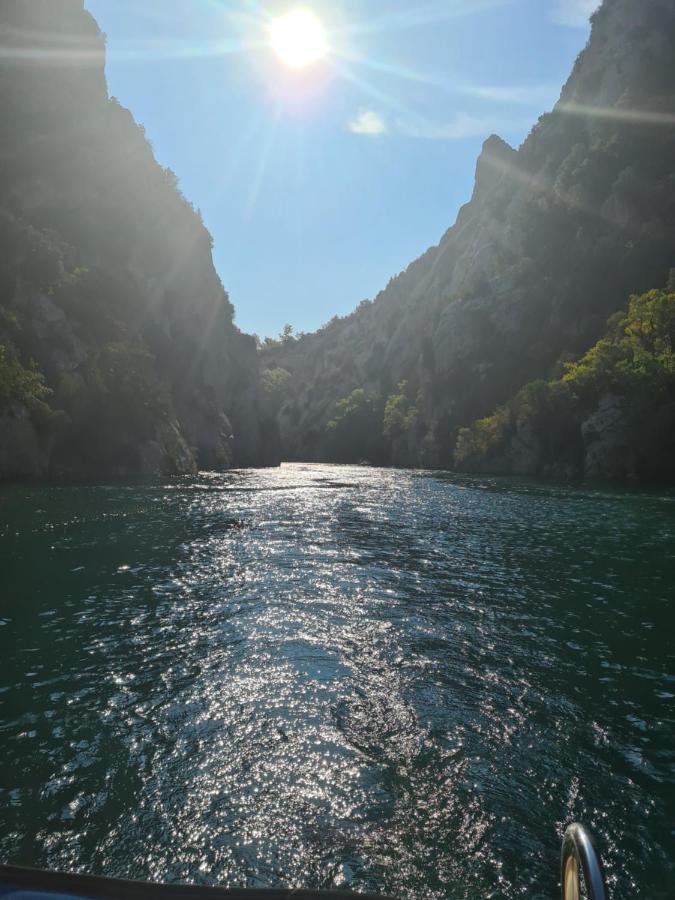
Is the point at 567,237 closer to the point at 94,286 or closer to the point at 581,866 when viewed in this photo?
the point at 94,286

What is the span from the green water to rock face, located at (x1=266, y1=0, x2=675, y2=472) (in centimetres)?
7180

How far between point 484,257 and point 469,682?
13835 centimetres

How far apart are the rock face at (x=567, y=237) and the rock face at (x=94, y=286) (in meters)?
49.2

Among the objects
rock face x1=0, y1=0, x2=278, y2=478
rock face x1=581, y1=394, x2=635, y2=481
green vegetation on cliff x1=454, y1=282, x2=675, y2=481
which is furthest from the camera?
rock face x1=581, y1=394, x2=635, y2=481

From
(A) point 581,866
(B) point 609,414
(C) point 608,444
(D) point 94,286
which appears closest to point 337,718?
(A) point 581,866

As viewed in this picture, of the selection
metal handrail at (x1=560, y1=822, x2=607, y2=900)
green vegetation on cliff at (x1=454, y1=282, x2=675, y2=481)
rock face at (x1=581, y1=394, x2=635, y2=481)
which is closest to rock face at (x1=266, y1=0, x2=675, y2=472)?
green vegetation on cliff at (x1=454, y1=282, x2=675, y2=481)

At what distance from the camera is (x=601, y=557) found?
2341cm

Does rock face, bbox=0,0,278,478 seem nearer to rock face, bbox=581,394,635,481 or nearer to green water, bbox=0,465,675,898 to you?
green water, bbox=0,465,675,898

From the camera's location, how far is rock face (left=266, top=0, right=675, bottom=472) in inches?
3971

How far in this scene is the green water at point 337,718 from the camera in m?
6.67

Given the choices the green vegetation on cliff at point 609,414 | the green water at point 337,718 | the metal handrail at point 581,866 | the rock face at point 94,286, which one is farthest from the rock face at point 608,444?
the metal handrail at point 581,866

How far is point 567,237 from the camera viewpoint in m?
113

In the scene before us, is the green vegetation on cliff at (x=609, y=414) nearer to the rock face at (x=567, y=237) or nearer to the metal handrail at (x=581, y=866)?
the rock face at (x=567, y=237)

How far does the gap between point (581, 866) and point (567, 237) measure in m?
127
